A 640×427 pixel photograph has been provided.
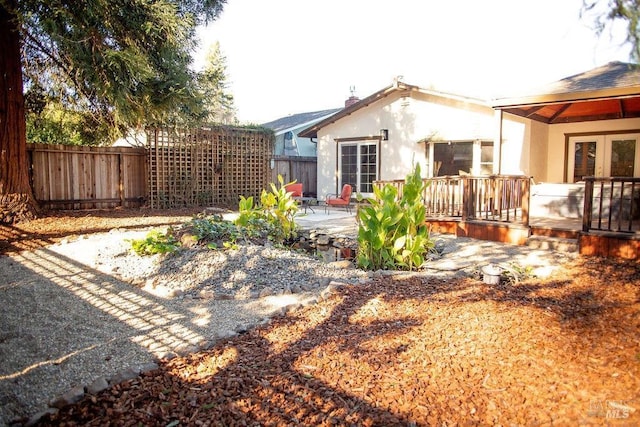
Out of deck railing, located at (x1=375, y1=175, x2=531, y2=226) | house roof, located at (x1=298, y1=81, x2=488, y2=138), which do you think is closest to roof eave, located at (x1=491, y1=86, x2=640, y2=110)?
deck railing, located at (x1=375, y1=175, x2=531, y2=226)

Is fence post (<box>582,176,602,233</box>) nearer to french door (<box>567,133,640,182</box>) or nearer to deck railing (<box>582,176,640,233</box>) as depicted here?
deck railing (<box>582,176,640,233</box>)

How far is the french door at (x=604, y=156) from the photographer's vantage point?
32.7ft

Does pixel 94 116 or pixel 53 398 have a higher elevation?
pixel 94 116

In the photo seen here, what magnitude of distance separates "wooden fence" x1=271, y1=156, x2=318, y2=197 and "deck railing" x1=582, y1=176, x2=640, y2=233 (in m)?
10.6

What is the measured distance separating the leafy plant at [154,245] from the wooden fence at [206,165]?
6.10m

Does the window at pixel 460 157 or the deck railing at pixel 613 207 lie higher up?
the window at pixel 460 157

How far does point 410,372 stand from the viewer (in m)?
2.64

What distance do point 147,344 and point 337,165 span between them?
36.9 feet

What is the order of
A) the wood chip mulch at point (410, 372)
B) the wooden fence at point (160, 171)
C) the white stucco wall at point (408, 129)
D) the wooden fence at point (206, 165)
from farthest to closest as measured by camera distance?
the wooden fence at point (206, 165)
the white stucco wall at point (408, 129)
the wooden fence at point (160, 171)
the wood chip mulch at point (410, 372)

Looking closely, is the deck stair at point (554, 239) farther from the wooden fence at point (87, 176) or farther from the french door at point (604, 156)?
the wooden fence at point (87, 176)

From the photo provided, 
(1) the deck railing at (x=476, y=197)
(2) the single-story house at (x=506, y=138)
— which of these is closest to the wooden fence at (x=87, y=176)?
(2) the single-story house at (x=506, y=138)

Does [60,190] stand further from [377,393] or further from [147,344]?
→ [377,393]

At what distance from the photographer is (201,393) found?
8.21 ft

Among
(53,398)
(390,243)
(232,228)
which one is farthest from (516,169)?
(53,398)
